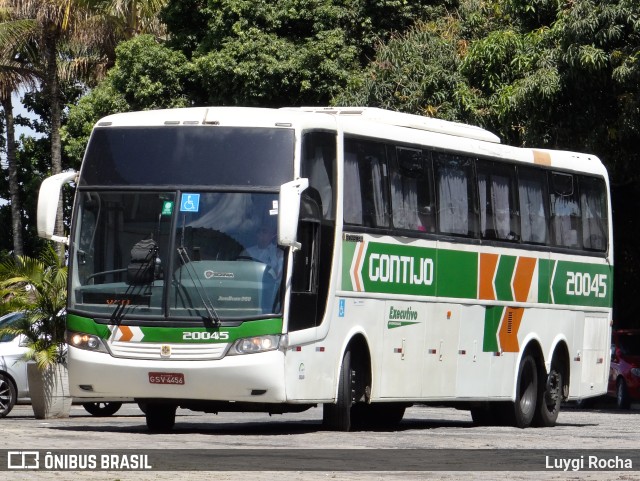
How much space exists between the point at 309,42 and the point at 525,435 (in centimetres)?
1839

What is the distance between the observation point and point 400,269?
1844cm

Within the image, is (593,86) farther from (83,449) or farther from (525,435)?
(83,449)

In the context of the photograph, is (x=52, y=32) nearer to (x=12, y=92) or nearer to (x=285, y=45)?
(x=285, y=45)

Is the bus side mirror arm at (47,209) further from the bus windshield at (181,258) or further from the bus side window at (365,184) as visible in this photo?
the bus side window at (365,184)

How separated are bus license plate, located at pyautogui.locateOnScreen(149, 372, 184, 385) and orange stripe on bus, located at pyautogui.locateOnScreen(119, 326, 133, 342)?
453mm

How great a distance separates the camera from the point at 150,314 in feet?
53.5

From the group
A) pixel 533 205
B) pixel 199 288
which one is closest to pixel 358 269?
pixel 199 288

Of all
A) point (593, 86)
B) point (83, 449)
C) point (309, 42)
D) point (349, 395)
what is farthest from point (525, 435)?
point (309, 42)

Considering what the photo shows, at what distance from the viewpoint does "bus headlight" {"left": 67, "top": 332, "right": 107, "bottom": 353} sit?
16516mm

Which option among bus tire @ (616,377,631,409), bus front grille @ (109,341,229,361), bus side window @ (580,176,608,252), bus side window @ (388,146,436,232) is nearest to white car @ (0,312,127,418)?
bus side window @ (388,146,436,232)

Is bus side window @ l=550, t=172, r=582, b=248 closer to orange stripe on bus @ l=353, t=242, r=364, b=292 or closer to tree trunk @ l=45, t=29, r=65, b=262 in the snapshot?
orange stripe on bus @ l=353, t=242, r=364, b=292

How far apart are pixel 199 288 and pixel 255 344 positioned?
0.79 m

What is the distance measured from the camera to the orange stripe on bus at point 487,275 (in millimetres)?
20109

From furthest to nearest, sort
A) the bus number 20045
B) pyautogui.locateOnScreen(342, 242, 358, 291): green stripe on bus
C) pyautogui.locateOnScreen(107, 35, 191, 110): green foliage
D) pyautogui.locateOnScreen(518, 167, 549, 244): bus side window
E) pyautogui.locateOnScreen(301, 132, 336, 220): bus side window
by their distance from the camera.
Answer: pyautogui.locateOnScreen(107, 35, 191, 110): green foliage, the bus number 20045, pyautogui.locateOnScreen(518, 167, 549, 244): bus side window, pyautogui.locateOnScreen(342, 242, 358, 291): green stripe on bus, pyautogui.locateOnScreen(301, 132, 336, 220): bus side window
